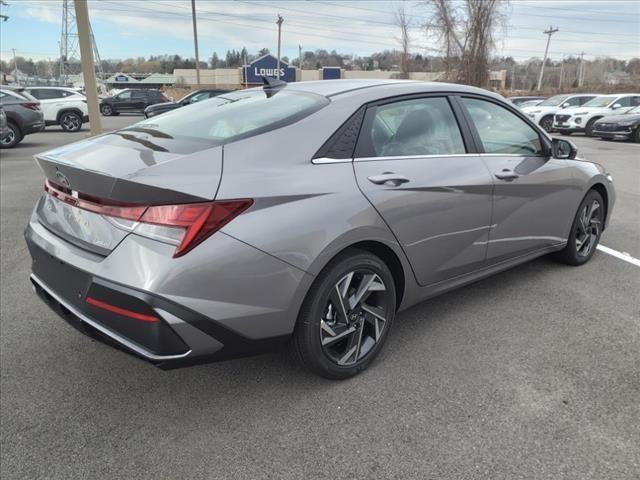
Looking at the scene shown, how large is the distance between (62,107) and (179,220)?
1905 cm

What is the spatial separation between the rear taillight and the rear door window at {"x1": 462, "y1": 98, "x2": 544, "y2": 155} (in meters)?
2.01

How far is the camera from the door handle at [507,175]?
3436 millimetres

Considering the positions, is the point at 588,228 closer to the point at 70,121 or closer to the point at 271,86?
the point at 271,86

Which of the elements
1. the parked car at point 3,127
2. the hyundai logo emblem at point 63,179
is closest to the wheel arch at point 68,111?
the parked car at point 3,127

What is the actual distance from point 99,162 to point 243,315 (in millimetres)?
976

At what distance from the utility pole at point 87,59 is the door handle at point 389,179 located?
10.2 m

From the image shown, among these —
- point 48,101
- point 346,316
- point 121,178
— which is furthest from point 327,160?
point 48,101

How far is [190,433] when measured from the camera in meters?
2.38

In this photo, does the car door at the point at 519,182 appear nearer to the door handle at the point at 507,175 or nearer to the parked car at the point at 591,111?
the door handle at the point at 507,175

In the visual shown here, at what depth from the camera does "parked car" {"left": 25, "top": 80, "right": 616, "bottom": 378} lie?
212cm

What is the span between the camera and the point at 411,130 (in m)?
3.05

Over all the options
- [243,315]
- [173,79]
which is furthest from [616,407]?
[173,79]

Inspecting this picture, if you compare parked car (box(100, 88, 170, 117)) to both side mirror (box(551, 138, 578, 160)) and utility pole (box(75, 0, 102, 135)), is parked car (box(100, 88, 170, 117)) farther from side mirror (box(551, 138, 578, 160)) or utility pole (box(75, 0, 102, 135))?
side mirror (box(551, 138, 578, 160))

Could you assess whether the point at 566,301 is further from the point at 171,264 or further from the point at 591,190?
the point at 171,264
